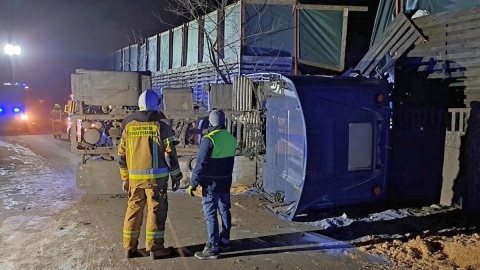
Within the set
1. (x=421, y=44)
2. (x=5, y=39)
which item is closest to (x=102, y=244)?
(x=421, y=44)

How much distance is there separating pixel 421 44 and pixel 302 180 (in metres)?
4.54

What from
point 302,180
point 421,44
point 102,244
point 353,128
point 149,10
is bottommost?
point 102,244

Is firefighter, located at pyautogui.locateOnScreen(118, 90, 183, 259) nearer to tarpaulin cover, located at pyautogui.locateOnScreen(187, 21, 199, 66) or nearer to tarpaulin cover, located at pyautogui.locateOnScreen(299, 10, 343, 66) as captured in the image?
tarpaulin cover, located at pyautogui.locateOnScreen(299, 10, 343, 66)

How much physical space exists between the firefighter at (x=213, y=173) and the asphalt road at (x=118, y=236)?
293 millimetres

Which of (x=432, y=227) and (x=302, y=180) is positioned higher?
(x=302, y=180)

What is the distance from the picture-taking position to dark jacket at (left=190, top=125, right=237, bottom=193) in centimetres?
538

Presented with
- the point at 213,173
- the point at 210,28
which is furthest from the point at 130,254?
the point at 210,28

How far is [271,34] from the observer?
532 inches

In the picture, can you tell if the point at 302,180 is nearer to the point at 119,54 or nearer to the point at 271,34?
the point at 271,34

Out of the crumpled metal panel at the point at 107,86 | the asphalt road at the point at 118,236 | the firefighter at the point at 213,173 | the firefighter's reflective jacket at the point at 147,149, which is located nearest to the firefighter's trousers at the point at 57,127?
the asphalt road at the point at 118,236

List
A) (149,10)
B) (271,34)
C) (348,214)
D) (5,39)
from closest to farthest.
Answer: (348,214) → (271,34) → (149,10) → (5,39)

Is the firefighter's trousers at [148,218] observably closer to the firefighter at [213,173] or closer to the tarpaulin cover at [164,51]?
the firefighter at [213,173]

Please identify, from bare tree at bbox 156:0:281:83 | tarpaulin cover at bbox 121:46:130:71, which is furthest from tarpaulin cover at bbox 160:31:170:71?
tarpaulin cover at bbox 121:46:130:71

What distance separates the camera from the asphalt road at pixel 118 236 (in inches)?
203
